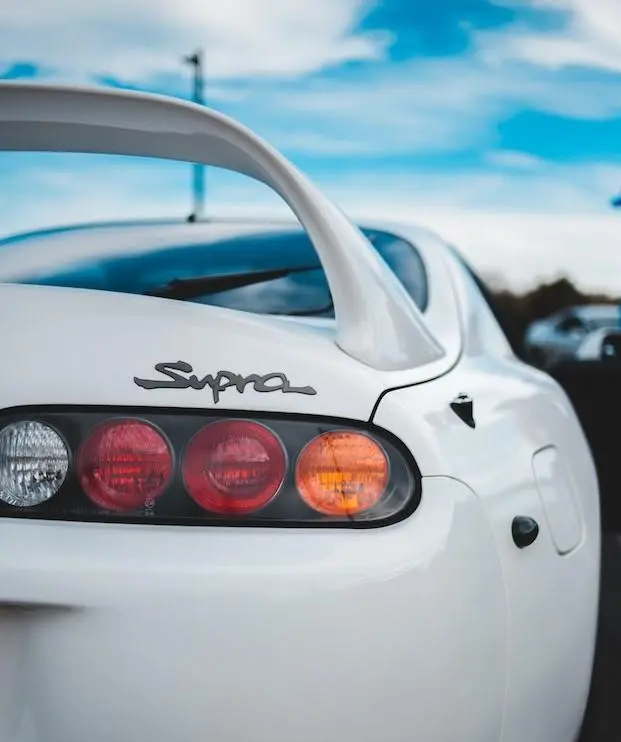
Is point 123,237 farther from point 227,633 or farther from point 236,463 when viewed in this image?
point 227,633

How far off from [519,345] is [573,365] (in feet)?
0.60

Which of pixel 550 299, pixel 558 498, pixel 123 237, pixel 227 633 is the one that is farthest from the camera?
pixel 550 299

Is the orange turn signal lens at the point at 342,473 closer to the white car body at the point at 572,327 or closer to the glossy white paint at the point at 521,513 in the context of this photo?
the glossy white paint at the point at 521,513

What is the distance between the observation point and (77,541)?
1.48m

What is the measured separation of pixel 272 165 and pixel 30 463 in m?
0.67

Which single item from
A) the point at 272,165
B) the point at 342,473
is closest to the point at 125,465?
the point at 342,473

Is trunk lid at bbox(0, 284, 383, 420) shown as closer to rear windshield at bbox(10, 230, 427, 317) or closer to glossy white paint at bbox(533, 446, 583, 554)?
glossy white paint at bbox(533, 446, 583, 554)

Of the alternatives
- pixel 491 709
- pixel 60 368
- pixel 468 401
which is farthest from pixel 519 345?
pixel 60 368

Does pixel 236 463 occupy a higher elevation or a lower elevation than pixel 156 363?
lower

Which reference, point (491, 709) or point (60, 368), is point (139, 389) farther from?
point (491, 709)

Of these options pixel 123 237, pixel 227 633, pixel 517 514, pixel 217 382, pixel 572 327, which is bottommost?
pixel 227 633

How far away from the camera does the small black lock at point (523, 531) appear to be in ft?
5.92

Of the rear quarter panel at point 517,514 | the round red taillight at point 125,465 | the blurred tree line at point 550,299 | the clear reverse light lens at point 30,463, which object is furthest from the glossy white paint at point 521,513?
the blurred tree line at point 550,299

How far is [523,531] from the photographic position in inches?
72.0
